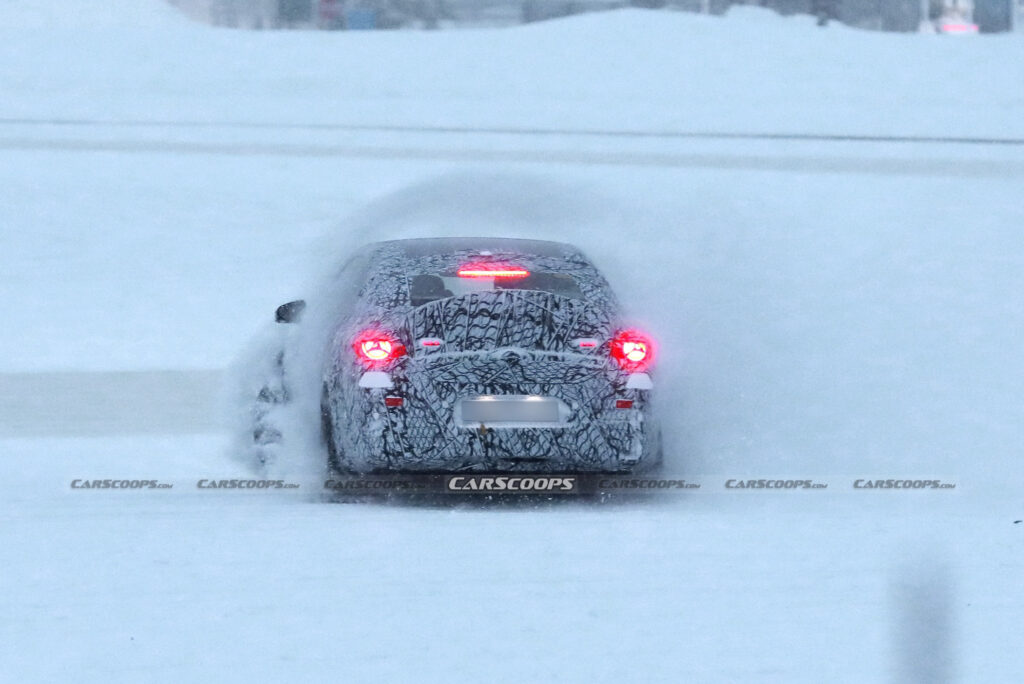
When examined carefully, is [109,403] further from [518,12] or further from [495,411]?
[518,12]

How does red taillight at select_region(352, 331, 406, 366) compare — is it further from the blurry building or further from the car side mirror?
the blurry building

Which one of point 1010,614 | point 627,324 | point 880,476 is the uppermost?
point 627,324

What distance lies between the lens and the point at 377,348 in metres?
7.07

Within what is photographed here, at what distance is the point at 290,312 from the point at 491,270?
1.56 m

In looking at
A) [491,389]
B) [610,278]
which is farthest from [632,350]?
[610,278]

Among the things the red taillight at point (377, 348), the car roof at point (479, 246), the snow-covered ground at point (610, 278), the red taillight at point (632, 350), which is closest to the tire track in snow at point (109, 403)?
the snow-covered ground at point (610, 278)

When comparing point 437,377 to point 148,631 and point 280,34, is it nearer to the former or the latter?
point 148,631

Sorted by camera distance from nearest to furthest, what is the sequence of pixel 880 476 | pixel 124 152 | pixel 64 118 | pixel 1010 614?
pixel 1010 614 → pixel 880 476 → pixel 124 152 → pixel 64 118

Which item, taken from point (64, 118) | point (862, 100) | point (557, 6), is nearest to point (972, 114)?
point (862, 100)

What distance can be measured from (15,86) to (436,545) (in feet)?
52.3

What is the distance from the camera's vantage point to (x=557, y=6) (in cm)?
2405

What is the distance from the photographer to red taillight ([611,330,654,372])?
7.15 meters

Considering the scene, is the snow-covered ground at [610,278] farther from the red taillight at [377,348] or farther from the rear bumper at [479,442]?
the red taillight at [377,348]

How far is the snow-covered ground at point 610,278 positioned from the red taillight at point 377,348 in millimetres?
678
